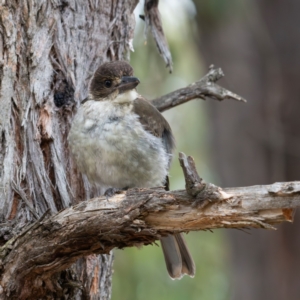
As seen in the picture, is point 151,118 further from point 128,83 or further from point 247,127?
point 247,127

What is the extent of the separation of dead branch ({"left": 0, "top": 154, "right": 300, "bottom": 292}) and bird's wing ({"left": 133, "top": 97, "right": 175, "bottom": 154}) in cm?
120

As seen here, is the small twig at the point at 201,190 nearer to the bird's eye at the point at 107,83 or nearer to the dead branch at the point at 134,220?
the dead branch at the point at 134,220

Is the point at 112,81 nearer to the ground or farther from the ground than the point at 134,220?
farther from the ground

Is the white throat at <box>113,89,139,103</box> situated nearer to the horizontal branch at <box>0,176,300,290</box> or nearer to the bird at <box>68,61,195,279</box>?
the bird at <box>68,61,195,279</box>

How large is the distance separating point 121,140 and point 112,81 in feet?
1.97

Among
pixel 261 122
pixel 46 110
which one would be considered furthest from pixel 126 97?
pixel 261 122

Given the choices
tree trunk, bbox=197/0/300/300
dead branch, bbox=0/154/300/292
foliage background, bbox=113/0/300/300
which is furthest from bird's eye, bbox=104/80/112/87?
tree trunk, bbox=197/0/300/300

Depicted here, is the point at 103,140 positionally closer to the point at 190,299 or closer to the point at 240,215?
the point at 240,215

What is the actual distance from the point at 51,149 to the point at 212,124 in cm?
375

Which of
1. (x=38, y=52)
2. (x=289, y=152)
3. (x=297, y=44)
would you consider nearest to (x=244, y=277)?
(x=289, y=152)

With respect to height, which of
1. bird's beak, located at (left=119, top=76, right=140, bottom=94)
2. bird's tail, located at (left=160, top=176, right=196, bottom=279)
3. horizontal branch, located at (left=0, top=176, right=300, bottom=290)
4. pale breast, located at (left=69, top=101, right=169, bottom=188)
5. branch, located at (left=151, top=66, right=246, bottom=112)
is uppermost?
bird's beak, located at (left=119, top=76, right=140, bottom=94)

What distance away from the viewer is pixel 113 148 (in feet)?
12.6

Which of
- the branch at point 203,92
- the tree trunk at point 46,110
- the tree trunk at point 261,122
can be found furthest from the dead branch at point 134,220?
the tree trunk at point 261,122

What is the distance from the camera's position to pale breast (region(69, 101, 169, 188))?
3863 millimetres
